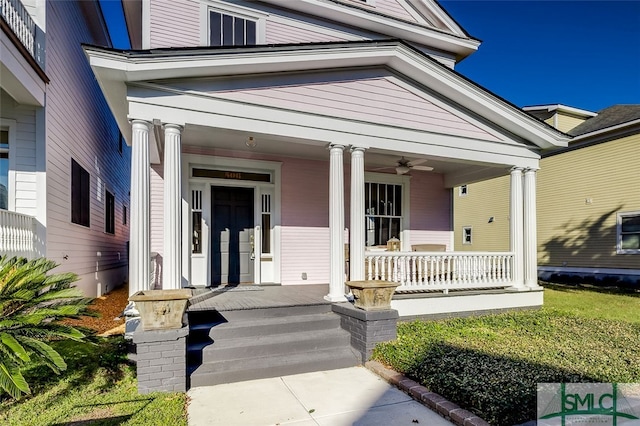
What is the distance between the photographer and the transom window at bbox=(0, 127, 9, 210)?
5.86 metres

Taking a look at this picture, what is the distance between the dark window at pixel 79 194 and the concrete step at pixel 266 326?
4.84m

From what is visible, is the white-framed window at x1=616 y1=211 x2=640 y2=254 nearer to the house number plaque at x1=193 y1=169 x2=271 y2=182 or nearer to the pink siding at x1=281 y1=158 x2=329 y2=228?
the pink siding at x1=281 y1=158 x2=329 y2=228

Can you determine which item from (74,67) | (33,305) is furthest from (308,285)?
(74,67)

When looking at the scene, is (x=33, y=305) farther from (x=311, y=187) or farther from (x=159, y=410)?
(x=311, y=187)

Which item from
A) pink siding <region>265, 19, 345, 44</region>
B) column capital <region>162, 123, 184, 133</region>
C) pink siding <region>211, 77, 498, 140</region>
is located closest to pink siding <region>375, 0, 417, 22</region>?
pink siding <region>265, 19, 345, 44</region>

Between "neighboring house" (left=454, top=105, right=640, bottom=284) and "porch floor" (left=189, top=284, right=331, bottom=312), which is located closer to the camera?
"porch floor" (left=189, top=284, right=331, bottom=312)

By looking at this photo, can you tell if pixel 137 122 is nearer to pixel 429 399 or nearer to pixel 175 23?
pixel 175 23

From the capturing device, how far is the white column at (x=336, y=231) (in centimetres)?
557

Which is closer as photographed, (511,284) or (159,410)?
(159,410)

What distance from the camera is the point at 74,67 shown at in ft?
26.8

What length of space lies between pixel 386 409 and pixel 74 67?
9.22 metres

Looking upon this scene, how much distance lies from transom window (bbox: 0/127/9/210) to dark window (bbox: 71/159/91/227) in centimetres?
157

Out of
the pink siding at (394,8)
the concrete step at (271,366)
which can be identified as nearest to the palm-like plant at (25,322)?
the concrete step at (271,366)

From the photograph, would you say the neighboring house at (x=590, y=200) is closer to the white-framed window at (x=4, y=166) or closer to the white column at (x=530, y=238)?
the white column at (x=530, y=238)
